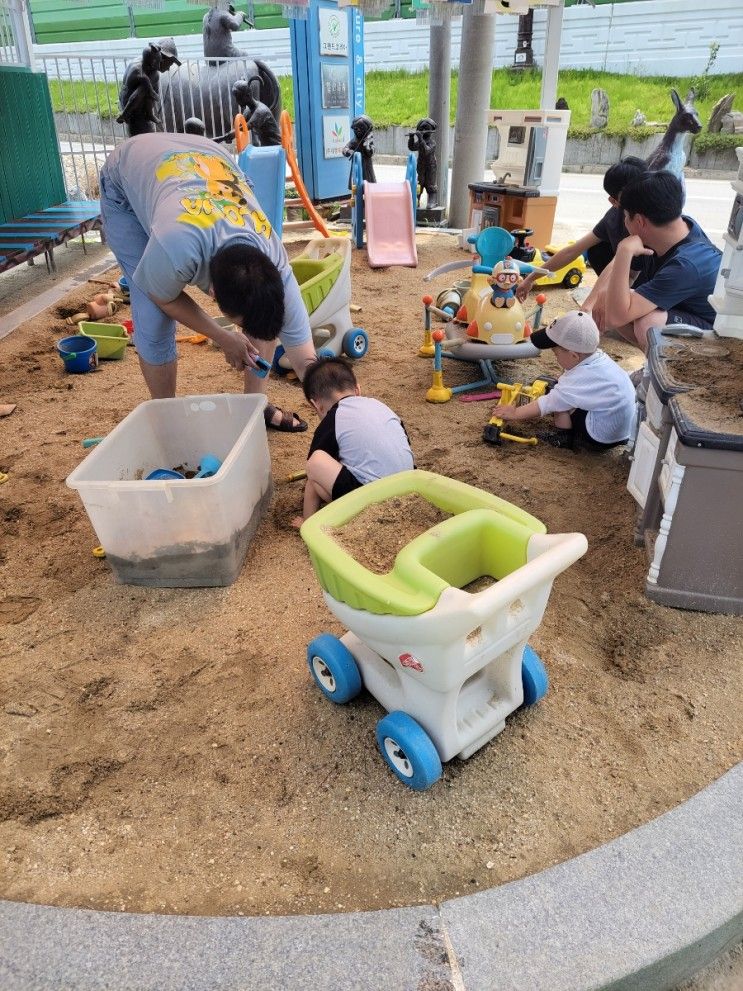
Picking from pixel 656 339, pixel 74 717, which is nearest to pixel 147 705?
pixel 74 717

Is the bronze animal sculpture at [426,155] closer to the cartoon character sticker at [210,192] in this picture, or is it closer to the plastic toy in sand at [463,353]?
the plastic toy in sand at [463,353]

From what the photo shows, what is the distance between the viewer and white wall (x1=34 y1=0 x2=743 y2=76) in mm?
14898

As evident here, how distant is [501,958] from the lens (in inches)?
43.1

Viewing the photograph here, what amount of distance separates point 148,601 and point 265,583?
0.35 metres

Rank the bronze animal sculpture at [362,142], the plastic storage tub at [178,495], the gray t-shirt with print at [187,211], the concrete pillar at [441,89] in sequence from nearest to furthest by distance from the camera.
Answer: the plastic storage tub at [178,495], the gray t-shirt with print at [187,211], the bronze animal sculpture at [362,142], the concrete pillar at [441,89]

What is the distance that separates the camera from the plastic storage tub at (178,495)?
74.3 inches

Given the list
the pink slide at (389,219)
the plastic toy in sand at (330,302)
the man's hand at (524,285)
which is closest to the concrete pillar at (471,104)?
the pink slide at (389,219)

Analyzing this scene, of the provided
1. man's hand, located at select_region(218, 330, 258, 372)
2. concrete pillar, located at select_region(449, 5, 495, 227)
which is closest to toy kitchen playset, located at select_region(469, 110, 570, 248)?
concrete pillar, located at select_region(449, 5, 495, 227)

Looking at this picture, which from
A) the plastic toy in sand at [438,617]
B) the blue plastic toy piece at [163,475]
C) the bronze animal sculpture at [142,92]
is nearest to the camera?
the plastic toy in sand at [438,617]

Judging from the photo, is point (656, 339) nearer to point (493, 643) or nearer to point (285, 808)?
point (493, 643)

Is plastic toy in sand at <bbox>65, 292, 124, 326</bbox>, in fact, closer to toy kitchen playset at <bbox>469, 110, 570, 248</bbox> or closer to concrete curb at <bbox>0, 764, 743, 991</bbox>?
toy kitchen playset at <bbox>469, 110, 570, 248</bbox>

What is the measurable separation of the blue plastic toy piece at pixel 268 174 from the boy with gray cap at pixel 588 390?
2.48 meters

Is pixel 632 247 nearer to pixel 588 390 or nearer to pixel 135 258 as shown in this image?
pixel 588 390

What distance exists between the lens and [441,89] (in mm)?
7859
